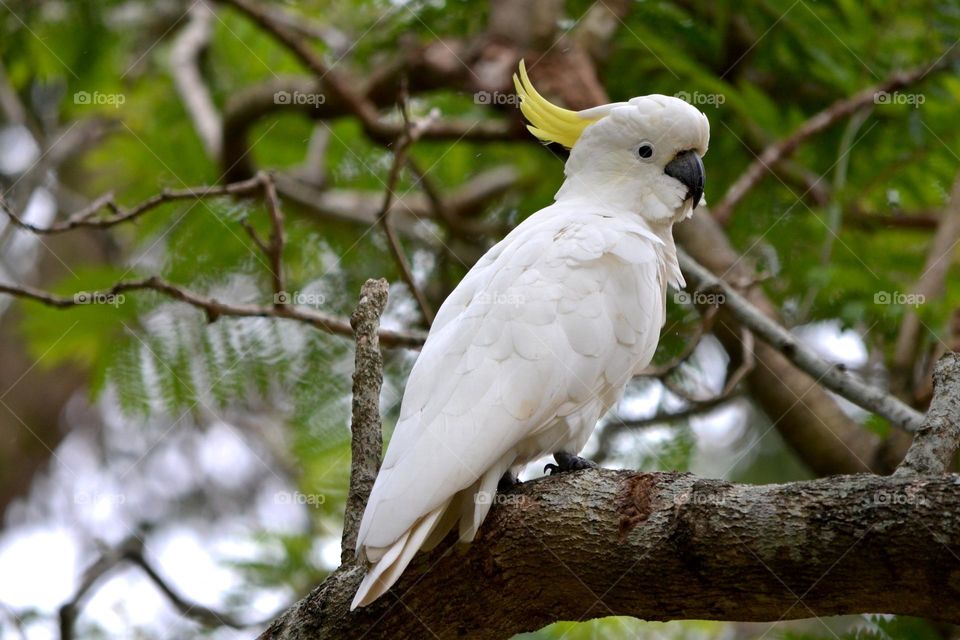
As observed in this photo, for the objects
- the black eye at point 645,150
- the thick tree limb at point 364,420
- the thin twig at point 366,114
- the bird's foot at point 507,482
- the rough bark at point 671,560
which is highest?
the thin twig at point 366,114

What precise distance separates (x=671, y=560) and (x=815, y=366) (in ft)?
6.36

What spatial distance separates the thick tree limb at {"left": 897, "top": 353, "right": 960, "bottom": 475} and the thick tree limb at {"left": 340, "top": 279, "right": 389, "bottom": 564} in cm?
162

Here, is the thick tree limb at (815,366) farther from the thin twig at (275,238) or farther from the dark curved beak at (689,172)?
the thin twig at (275,238)

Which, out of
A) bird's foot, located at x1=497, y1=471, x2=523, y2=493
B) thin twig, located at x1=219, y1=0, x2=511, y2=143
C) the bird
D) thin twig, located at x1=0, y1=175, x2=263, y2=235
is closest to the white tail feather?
the bird

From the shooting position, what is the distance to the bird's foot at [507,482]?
312 centimetres

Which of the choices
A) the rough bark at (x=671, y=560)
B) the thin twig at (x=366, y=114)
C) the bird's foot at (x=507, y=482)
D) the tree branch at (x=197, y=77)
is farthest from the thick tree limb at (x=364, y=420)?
Result: the tree branch at (x=197, y=77)

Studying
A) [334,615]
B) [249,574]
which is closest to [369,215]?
[249,574]

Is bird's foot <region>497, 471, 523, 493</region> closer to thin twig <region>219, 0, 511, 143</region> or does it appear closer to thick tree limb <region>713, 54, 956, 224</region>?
thick tree limb <region>713, 54, 956, 224</region>

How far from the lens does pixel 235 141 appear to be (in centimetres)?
675

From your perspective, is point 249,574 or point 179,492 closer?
point 249,574

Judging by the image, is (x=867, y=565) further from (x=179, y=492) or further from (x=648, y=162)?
(x=179, y=492)

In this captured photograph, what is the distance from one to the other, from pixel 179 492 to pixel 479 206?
417cm

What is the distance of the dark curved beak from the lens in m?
3.98

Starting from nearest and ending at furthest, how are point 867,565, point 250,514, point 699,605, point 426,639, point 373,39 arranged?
point 867,565
point 699,605
point 426,639
point 373,39
point 250,514
